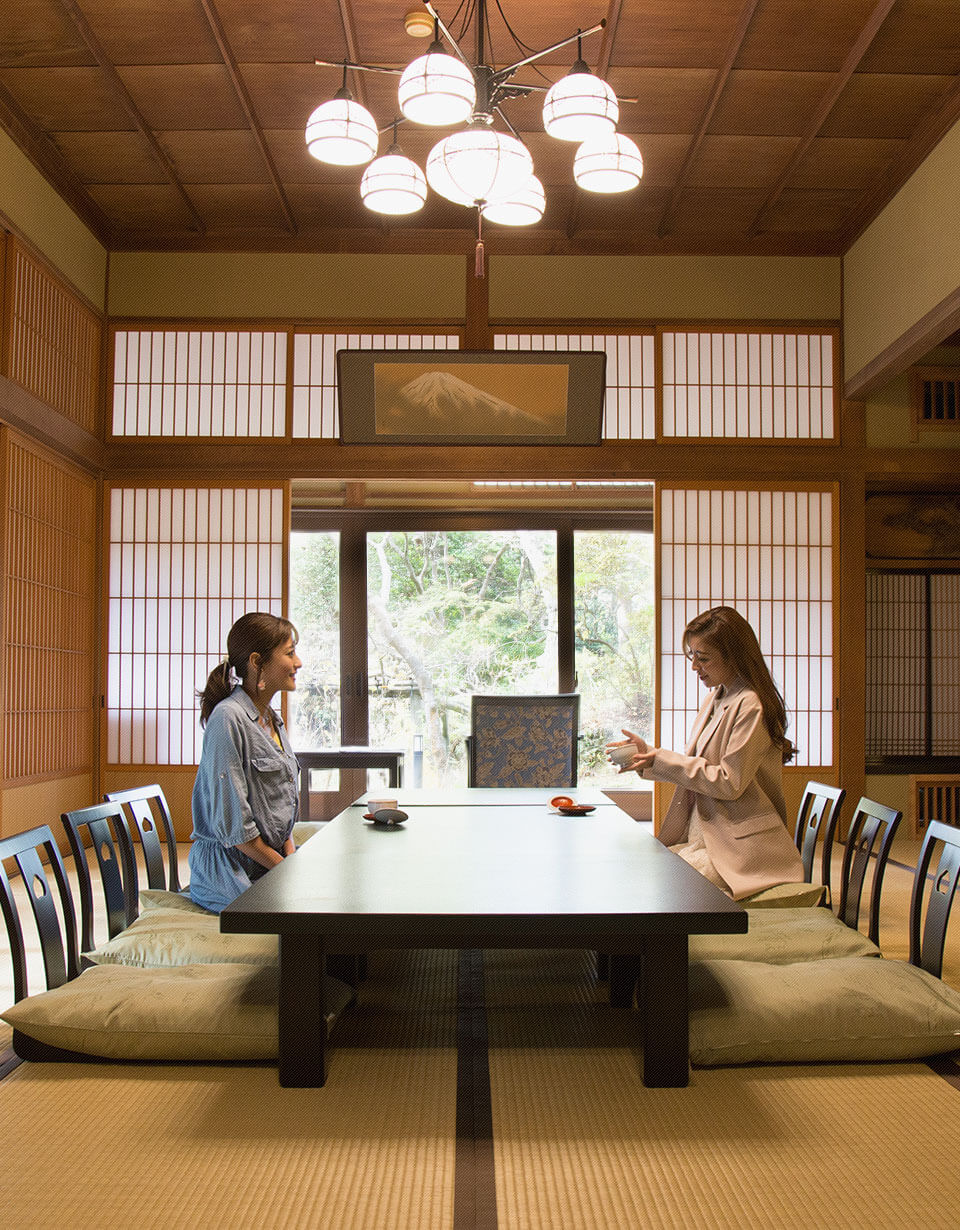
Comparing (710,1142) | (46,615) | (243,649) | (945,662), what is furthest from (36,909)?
(945,662)

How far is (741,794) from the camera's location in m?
2.85

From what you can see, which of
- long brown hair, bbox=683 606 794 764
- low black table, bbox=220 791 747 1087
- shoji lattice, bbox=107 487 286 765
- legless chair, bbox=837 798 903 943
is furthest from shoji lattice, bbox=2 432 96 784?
legless chair, bbox=837 798 903 943

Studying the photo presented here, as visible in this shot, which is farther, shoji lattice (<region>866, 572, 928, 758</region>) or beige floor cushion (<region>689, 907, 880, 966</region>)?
shoji lattice (<region>866, 572, 928, 758</region>)

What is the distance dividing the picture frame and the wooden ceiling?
0.78 m

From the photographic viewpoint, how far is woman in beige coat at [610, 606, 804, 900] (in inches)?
110

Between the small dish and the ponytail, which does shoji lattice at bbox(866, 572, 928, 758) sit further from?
the ponytail

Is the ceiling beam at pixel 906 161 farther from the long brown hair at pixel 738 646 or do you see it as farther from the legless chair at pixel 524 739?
the legless chair at pixel 524 739

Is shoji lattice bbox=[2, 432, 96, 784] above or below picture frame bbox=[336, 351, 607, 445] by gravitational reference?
below

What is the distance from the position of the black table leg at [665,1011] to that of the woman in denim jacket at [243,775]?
1089mm

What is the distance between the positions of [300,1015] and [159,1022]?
325 millimetres

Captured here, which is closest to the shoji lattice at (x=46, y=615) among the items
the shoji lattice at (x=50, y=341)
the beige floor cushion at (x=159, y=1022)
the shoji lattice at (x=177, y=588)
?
the shoji lattice at (x=177, y=588)

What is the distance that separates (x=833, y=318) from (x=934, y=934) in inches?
164

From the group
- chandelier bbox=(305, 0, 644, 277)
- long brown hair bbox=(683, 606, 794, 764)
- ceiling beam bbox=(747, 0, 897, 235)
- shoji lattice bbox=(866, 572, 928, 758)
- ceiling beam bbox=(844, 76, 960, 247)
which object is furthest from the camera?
shoji lattice bbox=(866, 572, 928, 758)

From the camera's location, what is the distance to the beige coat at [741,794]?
2.80 meters
